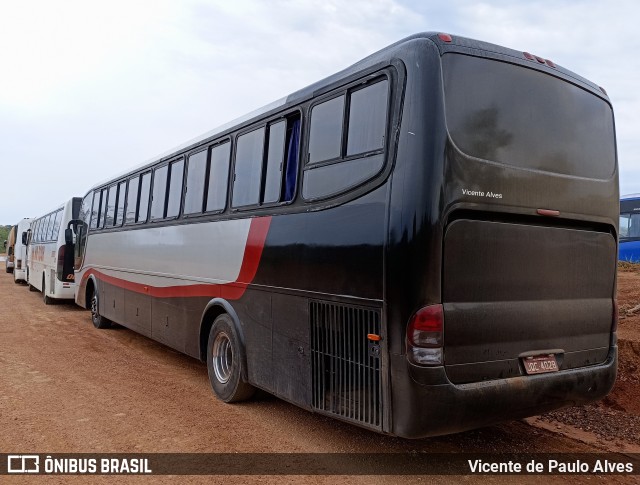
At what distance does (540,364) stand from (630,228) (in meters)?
22.5

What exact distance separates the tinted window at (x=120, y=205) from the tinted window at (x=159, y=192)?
5.96 feet

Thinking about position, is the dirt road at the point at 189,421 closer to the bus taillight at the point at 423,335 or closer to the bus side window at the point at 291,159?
the bus taillight at the point at 423,335

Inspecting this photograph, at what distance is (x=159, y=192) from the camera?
337 inches

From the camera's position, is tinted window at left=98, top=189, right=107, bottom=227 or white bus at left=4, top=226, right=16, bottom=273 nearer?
tinted window at left=98, top=189, right=107, bottom=227

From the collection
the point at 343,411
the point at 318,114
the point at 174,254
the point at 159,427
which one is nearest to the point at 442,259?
the point at 343,411

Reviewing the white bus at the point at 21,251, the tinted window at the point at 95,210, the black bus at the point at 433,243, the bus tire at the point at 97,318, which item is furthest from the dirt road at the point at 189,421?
the white bus at the point at 21,251

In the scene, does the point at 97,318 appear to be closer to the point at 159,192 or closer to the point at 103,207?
the point at 103,207

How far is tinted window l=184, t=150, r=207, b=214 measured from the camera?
712 centimetres

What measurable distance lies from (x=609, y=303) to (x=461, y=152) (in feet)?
7.20

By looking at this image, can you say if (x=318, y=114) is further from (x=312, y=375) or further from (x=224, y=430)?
(x=224, y=430)

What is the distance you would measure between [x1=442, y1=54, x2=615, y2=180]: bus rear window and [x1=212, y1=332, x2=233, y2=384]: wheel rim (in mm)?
3573

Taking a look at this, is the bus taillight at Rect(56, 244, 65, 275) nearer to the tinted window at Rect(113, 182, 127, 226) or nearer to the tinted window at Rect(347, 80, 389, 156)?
the tinted window at Rect(113, 182, 127, 226)

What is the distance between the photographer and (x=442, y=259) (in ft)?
12.5

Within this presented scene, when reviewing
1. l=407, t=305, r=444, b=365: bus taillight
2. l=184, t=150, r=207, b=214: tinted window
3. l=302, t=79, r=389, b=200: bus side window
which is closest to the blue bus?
l=184, t=150, r=207, b=214: tinted window
